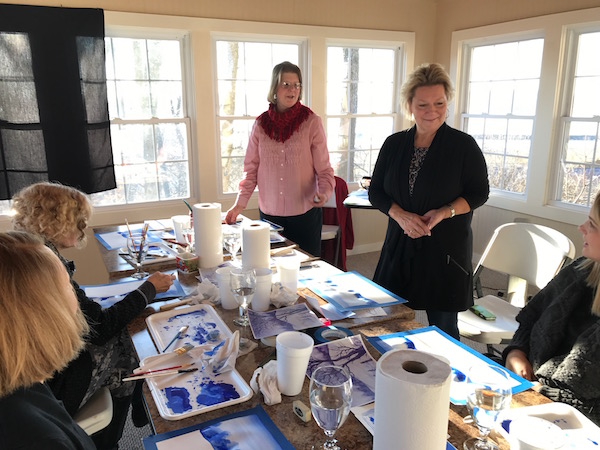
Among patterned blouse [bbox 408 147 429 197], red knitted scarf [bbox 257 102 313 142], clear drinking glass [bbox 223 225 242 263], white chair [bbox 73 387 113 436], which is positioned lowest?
white chair [bbox 73 387 113 436]

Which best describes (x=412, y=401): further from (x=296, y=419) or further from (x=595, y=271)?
(x=595, y=271)

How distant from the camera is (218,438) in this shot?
983 mm

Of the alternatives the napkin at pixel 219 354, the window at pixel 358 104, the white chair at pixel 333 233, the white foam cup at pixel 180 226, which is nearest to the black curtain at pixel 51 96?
the white foam cup at pixel 180 226

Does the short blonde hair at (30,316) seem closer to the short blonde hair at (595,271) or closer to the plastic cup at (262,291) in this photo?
the plastic cup at (262,291)

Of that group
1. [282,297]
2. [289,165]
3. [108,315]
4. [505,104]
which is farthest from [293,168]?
[505,104]

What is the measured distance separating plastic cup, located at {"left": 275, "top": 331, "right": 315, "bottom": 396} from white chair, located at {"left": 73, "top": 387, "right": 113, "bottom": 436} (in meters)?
0.77

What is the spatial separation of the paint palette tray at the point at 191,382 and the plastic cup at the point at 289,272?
0.98 feet

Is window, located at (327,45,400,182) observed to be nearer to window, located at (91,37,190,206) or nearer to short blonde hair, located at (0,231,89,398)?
window, located at (91,37,190,206)

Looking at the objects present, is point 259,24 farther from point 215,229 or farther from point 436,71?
point 215,229

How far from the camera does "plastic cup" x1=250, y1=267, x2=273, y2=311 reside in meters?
1.53

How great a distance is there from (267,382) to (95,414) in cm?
76

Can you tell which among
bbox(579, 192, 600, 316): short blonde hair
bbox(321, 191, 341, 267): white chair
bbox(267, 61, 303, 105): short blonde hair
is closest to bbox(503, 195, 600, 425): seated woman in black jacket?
bbox(579, 192, 600, 316): short blonde hair

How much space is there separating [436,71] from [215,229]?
1155mm

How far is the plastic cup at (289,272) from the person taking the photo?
167 cm
